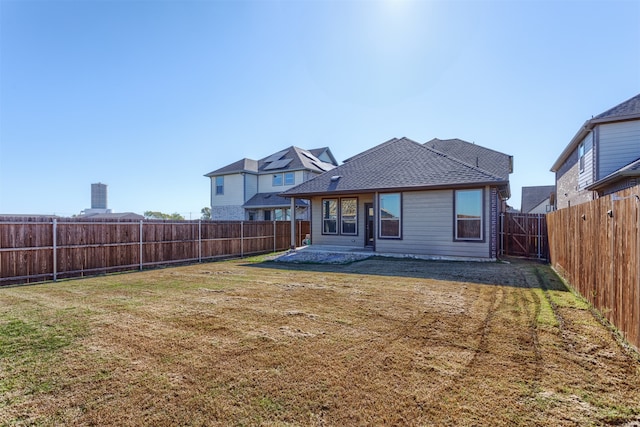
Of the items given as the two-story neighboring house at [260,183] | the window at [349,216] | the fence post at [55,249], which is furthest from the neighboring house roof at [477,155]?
the fence post at [55,249]

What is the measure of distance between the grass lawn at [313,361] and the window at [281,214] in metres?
18.3

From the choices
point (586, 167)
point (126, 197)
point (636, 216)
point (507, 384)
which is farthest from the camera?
point (126, 197)

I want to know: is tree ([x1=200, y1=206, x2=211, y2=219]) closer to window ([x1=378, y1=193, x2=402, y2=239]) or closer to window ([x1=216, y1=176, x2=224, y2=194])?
window ([x1=216, y1=176, x2=224, y2=194])

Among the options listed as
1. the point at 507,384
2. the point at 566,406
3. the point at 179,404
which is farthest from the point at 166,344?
the point at 566,406

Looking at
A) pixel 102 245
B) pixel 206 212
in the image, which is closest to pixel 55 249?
pixel 102 245

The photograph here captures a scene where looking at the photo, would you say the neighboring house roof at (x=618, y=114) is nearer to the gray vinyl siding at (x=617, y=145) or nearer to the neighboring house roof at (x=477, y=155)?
the gray vinyl siding at (x=617, y=145)

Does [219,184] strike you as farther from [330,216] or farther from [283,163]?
[330,216]

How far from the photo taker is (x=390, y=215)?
1229 centimetres

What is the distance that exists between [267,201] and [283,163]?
137 inches

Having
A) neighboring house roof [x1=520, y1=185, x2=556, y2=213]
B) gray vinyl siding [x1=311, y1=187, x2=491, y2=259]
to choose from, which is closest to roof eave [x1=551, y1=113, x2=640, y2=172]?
gray vinyl siding [x1=311, y1=187, x2=491, y2=259]

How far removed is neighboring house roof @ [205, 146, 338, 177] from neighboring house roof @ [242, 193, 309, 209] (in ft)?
6.88

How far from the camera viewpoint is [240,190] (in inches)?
1029

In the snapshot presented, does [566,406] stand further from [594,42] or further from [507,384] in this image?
[594,42]

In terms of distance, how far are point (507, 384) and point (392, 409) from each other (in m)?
1.12
